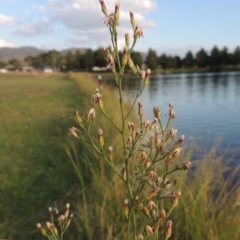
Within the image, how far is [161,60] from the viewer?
10312cm

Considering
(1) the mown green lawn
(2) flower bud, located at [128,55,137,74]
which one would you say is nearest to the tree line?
(1) the mown green lawn

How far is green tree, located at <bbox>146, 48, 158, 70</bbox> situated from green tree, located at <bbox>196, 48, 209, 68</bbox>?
1165 cm

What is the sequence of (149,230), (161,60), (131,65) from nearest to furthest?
(149,230)
(131,65)
(161,60)

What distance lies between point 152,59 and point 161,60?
6614 millimetres

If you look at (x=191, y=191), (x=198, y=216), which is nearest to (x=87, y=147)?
(x=191, y=191)

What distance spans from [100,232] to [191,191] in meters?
1.07

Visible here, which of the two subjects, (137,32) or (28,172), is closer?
(137,32)

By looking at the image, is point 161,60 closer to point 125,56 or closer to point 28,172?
point 28,172

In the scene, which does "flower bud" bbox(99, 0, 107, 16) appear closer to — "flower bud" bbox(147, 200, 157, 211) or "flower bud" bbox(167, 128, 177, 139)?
"flower bud" bbox(167, 128, 177, 139)

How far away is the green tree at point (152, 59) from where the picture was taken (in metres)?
96.4

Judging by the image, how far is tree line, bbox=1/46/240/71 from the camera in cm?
8906

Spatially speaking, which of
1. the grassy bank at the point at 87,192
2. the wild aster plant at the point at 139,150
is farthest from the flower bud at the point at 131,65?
the grassy bank at the point at 87,192

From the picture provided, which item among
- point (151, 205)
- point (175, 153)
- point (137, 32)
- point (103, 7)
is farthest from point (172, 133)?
point (103, 7)

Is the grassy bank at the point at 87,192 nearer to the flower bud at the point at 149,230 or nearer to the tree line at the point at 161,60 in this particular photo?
the flower bud at the point at 149,230
